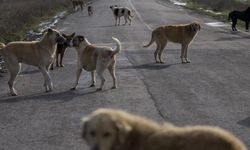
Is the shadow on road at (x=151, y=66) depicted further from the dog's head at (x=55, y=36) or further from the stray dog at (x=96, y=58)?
the dog's head at (x=55, y=36)

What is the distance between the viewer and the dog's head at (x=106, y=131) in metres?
5.28

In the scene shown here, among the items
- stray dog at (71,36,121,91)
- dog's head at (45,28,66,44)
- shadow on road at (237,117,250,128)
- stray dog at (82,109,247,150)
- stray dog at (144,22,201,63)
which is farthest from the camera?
stray dog at (144,22,201,63)

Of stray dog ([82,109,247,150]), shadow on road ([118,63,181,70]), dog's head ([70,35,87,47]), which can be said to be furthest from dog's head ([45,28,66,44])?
stray dog ([82,109,247,150])

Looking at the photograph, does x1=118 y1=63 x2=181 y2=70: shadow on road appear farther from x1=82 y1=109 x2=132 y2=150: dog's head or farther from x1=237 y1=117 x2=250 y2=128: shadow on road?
x1=82 y1=109 x2=132 y2=150: dog's head

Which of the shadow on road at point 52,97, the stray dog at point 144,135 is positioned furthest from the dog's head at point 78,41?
the stray dog at point 144,135

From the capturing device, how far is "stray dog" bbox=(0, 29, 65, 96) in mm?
→ 13672

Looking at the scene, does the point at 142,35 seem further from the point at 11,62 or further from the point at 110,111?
the point at 110,111

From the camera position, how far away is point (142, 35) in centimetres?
2673

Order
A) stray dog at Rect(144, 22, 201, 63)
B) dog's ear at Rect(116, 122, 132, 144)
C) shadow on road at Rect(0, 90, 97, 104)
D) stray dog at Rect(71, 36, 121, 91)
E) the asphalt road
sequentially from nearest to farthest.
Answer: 1. dog's ear at Rect(116, 122, 132, 144)
2. the asphalt road
3. shadow on road at Rect(0, 90, 97, 104)
4. stray dog at Rect(71, 36, 121, 91)
5. stray dog at Rect(144, 22, 201, 63)

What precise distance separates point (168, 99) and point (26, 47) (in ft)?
12.7

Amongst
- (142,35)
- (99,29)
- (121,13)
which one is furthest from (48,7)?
(142,35)

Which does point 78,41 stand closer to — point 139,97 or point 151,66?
point 139,97

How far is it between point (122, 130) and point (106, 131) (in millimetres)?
143

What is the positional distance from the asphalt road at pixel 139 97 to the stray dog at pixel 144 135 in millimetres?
3316
